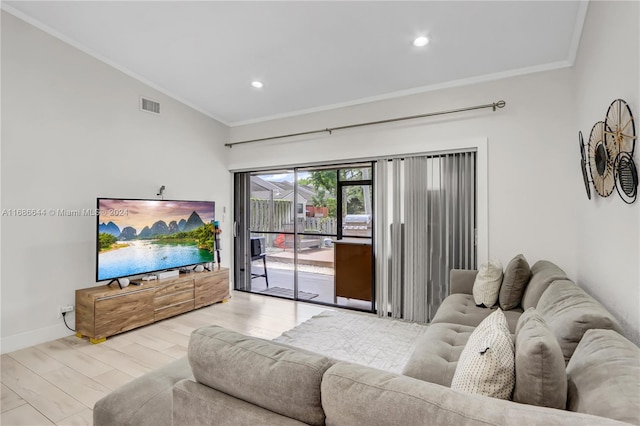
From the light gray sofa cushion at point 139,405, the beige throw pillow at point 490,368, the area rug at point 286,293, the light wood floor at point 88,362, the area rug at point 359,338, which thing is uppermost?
the beige throw pillow at point 490,368

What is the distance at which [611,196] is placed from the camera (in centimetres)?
189

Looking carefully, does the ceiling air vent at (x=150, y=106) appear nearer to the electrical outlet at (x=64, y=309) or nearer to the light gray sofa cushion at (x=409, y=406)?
the electrical outlet at (x=64, y=309)

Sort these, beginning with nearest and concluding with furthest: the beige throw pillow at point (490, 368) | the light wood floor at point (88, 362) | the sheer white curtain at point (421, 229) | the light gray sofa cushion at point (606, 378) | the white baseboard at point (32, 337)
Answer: the light gray sofa cushion at point (606, 378)
the beige throw pillow at point (490, 368)
the light wood floor at point (88, 362)
the white baseboard at point (32, 337)
the sheer white curtain at point (421, 229)

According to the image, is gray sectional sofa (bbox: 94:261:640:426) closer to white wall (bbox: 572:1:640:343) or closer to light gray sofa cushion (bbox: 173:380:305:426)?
light gray sofa cushion (bbox: 173:380:305:426)

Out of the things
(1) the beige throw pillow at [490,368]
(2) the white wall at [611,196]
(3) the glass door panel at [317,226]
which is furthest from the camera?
(3) the glass door panel at [317,226]

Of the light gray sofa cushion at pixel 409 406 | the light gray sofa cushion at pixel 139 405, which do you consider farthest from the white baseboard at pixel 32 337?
the light gray sofa cushion at pixel 409 406

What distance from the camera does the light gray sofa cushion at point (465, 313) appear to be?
2.41 metres

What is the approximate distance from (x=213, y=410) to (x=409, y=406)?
66cm

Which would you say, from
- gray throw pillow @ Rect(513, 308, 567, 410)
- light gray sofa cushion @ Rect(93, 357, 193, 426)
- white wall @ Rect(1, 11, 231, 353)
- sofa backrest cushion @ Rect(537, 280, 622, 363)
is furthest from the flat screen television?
sofa backrest cushion @ Rect(537, 280, 622, 363)

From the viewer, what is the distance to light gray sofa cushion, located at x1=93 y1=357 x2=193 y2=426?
1376 millimetres

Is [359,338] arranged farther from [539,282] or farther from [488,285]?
[539,282]

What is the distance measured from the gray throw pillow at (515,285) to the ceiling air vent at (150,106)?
4.55 meters

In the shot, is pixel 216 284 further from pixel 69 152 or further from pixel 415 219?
pixel 415 219

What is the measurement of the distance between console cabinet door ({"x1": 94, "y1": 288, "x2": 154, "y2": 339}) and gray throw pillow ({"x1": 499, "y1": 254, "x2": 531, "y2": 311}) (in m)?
3.66
